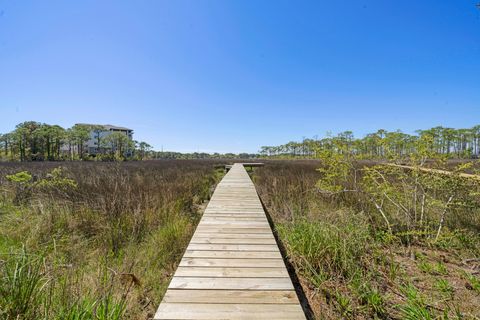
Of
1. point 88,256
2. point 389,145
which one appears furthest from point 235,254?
point 389,145

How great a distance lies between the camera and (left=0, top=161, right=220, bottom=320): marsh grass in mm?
1669

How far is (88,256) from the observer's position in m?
3.16

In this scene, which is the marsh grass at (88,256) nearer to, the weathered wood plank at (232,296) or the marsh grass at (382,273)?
the weathered wood plank at (232,296)

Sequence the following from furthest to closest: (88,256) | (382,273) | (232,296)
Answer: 1. (88,256)
2. (382,273)
3. (232,296)

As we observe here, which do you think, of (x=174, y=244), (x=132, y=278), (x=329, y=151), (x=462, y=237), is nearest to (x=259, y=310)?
(x=132, y=278)

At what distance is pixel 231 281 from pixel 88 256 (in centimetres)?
253

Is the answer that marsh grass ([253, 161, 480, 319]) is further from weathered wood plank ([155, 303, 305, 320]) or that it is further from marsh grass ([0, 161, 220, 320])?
marsh grass ([0, 161, 220, 320])

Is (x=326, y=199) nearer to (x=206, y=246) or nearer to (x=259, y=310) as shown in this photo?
(x=206, y=246)

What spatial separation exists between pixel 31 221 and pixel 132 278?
3274 mm

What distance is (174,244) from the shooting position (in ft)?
12.0

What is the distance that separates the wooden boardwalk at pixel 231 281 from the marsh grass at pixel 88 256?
0.54 metres

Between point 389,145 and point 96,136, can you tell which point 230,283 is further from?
point 96,136

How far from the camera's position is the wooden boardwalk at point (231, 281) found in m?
1.64

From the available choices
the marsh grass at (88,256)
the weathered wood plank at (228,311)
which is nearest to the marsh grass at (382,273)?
the weathered wood plank at (228,311)
